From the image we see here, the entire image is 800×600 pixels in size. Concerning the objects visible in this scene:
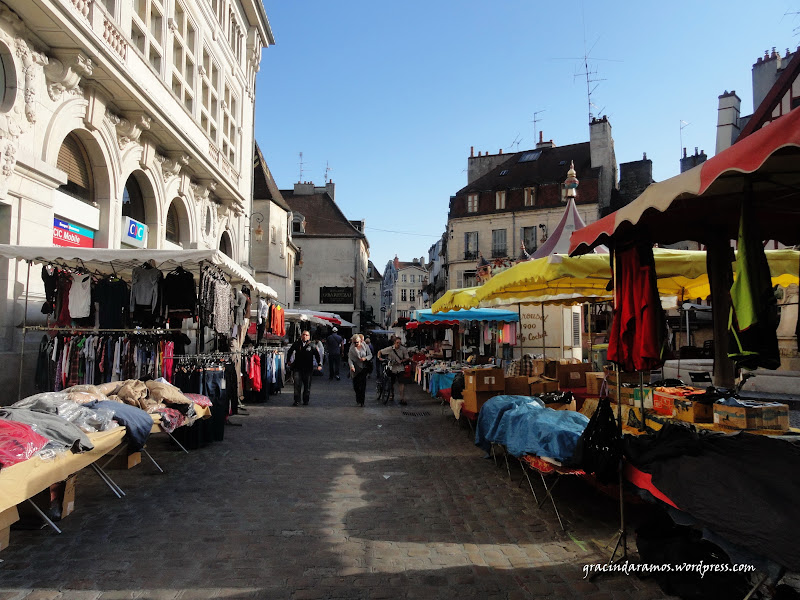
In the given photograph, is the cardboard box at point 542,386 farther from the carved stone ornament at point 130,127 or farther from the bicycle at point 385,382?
the carved stone ornament at point 130,127

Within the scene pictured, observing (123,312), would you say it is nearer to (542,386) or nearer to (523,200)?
(542,386)

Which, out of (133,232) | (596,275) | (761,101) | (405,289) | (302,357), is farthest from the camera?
(405,289)

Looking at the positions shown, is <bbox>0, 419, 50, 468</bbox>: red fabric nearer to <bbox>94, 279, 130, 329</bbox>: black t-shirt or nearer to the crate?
<bbox>94, 279, 130, 329</bbox>: black t-shirt

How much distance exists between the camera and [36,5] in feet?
27.5

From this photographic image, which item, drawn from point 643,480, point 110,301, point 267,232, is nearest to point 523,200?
point 267,232

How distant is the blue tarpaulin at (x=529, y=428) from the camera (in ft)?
15.4

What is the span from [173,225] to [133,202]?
100 inches

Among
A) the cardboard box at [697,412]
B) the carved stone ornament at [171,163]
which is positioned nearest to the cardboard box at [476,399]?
the cardboard box at [697,412]

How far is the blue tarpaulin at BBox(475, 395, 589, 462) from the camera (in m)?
4.69

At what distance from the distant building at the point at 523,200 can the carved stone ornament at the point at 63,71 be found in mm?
29050

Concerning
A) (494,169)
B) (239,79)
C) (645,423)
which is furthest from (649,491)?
(494,169)

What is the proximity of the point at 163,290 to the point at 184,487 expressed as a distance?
4.07 m

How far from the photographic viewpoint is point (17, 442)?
3.58 m

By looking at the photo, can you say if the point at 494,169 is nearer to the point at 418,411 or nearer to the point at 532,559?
the point at 418,411
